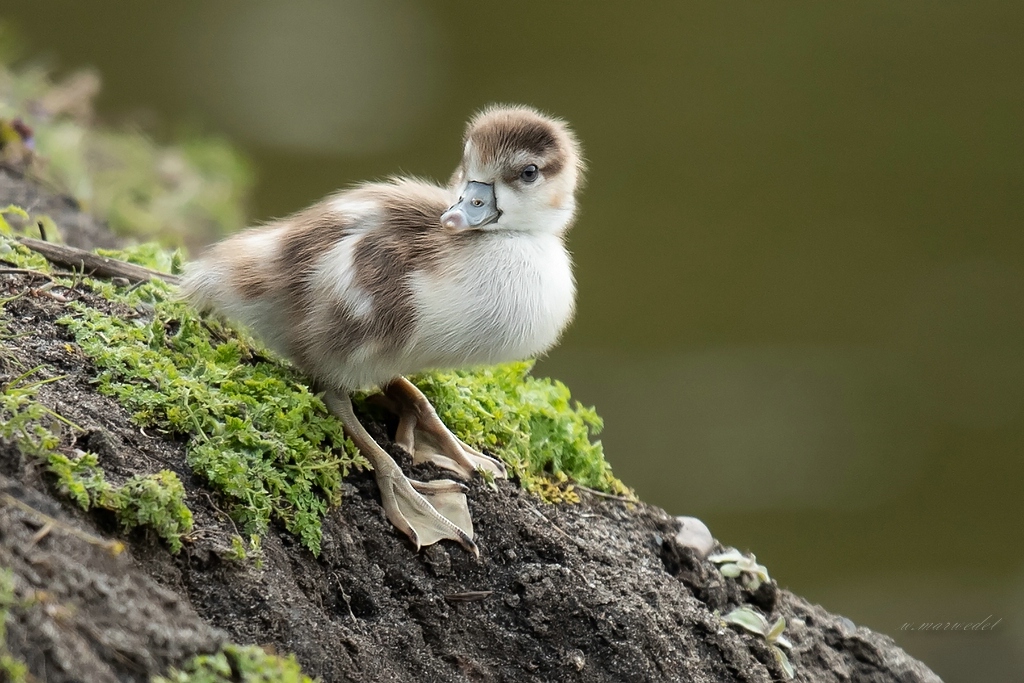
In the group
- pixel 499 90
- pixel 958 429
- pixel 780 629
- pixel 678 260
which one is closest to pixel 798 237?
pixel 678 260

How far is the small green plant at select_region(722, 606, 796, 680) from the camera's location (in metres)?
2.67

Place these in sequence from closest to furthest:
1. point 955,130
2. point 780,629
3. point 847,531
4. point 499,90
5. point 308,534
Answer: point 308,534 < point 780,629 < point 847,531 < point 955,130 < point 499,90

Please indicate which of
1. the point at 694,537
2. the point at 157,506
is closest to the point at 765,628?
the point at 694,537

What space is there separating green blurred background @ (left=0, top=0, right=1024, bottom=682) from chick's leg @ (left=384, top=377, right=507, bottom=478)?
256 inches

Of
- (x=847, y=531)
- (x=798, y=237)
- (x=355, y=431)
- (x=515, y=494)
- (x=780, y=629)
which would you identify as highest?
(x=798, y=237)

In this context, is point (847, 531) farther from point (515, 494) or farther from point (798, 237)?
point (515, 494)

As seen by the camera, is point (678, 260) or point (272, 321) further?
point (678, 260)

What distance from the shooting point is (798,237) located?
9672mm

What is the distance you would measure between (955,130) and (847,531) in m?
3.74

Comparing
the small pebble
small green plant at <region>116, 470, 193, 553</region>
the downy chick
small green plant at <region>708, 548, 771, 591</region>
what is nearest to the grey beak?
the downy chick

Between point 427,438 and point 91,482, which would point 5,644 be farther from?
point 427,438

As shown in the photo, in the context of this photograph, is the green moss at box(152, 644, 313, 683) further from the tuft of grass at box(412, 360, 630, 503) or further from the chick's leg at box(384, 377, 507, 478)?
the tuft of grass at box(412, 360, 630, 503)

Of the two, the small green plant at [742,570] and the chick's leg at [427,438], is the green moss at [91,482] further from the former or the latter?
the small green plant at [742,570]

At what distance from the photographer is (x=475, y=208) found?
2.47 meters
